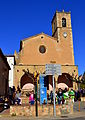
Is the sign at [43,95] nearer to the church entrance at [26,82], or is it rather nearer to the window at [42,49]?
the church entrance at [26,82]

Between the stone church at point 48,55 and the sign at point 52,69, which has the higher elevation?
the stone church at point 48,55

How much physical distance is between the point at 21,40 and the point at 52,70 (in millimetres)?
25531

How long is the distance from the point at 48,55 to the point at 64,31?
652cm

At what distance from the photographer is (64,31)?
38938 millimetres

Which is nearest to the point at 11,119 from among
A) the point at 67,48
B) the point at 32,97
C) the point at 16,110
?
the point at 16,110

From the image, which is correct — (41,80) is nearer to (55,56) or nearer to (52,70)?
→ (52,70)

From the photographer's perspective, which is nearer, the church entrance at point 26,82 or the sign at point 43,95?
the sign at point 43,95

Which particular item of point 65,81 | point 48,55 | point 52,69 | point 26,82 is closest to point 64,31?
point 48,55

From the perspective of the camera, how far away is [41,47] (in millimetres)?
36812

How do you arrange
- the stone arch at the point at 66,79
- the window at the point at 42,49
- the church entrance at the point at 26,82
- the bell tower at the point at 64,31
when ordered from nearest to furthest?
the church entrance at the point at 26,82 → the stone arch at the point at 66,79 → the window at the point at 42,49 → the bell tower at the point at 64,31

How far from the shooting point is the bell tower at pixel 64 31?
37.6 meters

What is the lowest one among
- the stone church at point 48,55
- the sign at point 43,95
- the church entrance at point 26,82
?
the sign at point 43,95

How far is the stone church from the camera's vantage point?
33.4 metres

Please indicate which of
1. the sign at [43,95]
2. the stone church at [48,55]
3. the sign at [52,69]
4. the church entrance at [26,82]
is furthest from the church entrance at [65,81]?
the sign at [52,69]
